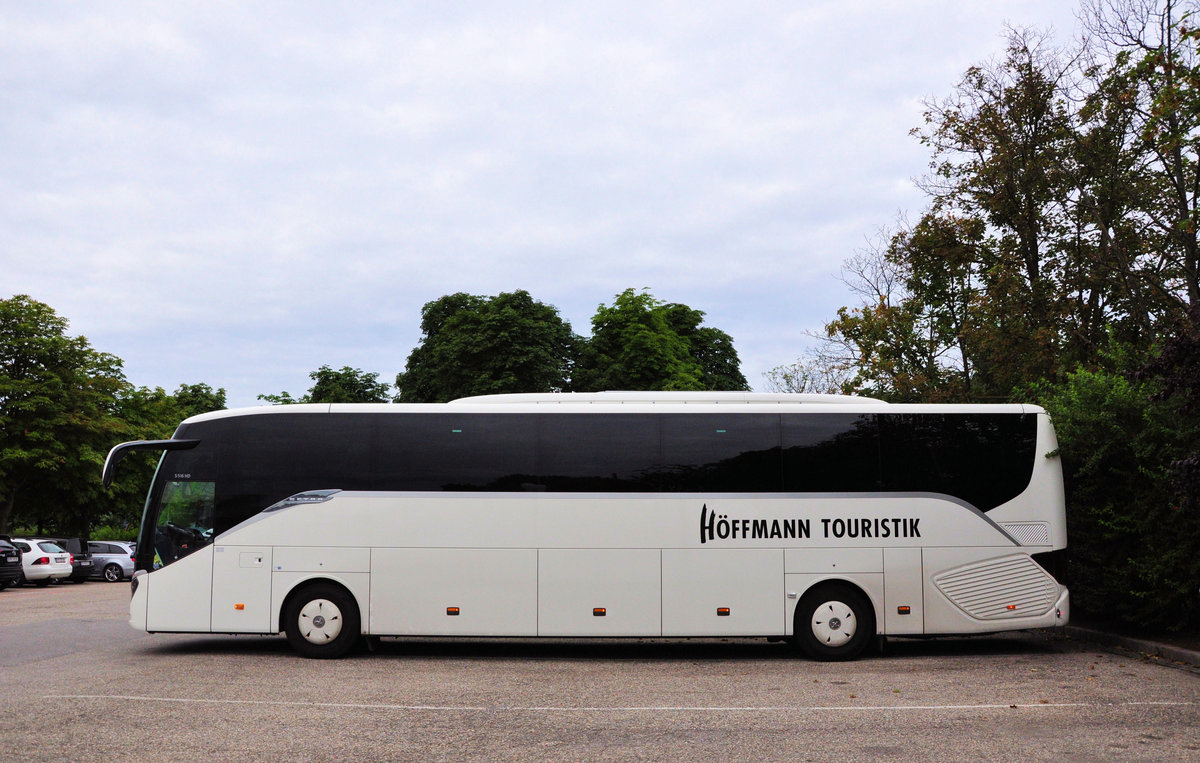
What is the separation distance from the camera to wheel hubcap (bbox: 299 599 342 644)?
12.9 m

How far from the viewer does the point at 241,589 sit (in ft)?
42.5

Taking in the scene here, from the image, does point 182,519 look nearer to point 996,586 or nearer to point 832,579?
point 832,579

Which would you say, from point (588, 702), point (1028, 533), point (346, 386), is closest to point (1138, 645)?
point (1028, 533)

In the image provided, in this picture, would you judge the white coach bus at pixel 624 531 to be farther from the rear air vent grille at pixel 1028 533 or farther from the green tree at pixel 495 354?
the green tree at pixel 495 354

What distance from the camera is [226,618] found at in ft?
42.6

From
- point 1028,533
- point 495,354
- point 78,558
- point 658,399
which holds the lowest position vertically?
point 78,558

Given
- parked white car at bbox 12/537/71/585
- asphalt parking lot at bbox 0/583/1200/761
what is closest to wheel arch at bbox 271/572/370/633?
asphalt parking lot at bbox 0/583/1200/761

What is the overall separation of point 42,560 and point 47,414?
8611 mm

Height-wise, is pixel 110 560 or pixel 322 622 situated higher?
pixel 322 622

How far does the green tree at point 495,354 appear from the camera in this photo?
48344 mm

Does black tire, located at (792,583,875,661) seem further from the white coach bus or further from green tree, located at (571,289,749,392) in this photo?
green tree, located at (571,289,749,392)

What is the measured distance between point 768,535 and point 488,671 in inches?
155

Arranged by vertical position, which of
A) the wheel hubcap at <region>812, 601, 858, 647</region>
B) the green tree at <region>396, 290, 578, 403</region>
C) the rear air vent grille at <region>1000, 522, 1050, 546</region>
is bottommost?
the wheel hubcap at <region>812, 601, 858, 647</region>

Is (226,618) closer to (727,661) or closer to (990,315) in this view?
(727,661)
